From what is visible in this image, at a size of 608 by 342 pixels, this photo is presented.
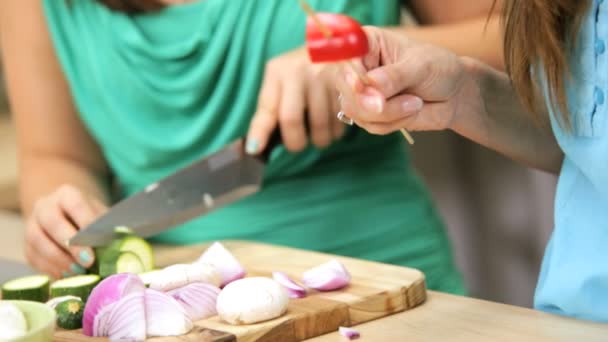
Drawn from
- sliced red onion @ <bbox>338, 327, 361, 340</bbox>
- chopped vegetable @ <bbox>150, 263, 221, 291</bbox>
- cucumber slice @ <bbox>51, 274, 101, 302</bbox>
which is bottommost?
sliced red onion @ <bbox>338, 327, 361, 340</bbox>

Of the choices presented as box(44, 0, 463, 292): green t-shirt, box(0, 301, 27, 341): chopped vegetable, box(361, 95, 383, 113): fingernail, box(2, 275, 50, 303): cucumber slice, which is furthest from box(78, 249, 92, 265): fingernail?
box(361, 95, 383, 113): fingernail

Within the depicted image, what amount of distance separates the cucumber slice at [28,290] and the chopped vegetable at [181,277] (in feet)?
0.44

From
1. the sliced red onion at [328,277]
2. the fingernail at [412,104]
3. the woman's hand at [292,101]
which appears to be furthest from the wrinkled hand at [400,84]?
the woman's hand at [292,101]

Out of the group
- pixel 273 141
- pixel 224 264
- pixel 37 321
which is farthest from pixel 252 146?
pixel 37 321

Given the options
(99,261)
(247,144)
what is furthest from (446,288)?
(99,261)

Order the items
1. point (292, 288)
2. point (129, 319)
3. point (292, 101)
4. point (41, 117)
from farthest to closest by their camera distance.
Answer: point (41, 117)
point (292, 101)
point (292, 288)
point (129, 319)

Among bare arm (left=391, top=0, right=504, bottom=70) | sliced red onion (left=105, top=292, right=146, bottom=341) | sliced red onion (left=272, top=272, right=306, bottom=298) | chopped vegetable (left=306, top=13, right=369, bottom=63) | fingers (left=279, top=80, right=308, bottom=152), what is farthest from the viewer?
bare arm (left=391, top=0, right=504, bottom=70)

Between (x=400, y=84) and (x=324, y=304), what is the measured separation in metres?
0.20

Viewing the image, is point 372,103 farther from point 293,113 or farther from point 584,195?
point 293,113

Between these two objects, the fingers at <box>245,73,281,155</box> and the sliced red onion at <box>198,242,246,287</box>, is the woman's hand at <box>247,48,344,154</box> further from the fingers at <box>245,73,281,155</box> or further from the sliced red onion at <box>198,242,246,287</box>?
the sliced red onion at <box>198,242,246,287</box>

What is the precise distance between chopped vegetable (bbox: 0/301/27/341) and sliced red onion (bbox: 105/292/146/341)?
8 cm

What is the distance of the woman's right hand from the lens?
119 centimetres

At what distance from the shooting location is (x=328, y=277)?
94cm

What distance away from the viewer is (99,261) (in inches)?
44.9
